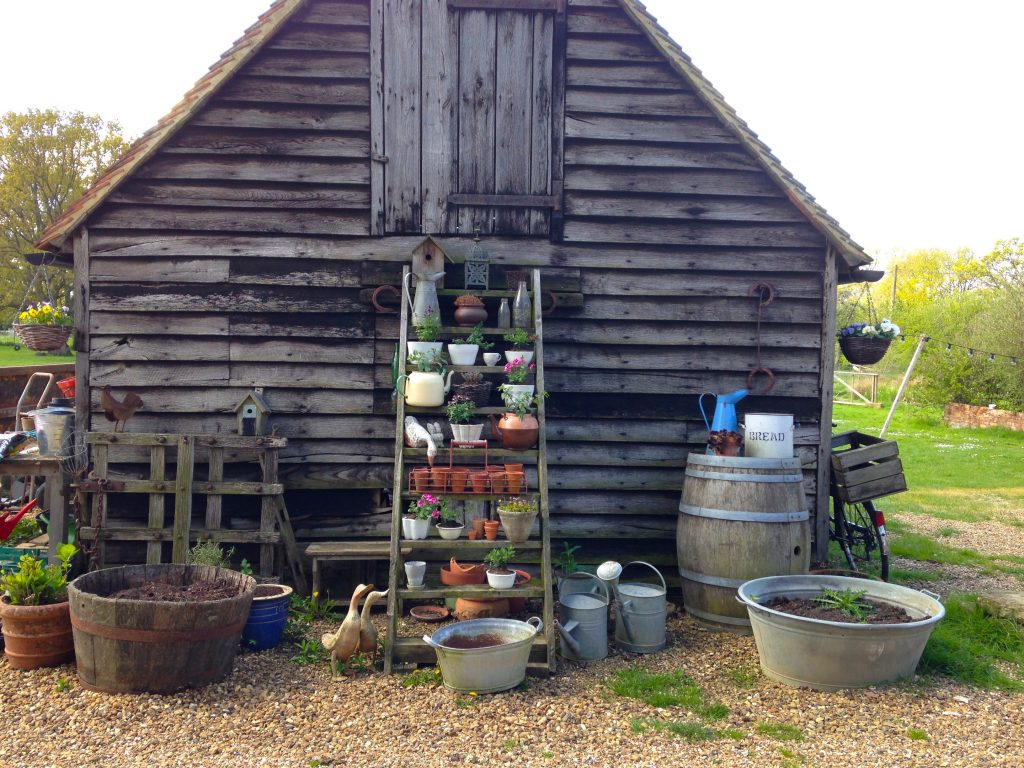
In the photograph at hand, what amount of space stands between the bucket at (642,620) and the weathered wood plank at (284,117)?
407 centimetres

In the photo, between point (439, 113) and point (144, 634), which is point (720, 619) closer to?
point (144, 634)

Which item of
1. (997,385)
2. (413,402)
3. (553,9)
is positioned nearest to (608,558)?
(413,402)

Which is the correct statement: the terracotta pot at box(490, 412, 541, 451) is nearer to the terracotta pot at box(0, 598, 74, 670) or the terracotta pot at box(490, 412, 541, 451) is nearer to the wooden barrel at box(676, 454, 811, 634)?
the wooden barrel at box(676, 454, 811, 634)

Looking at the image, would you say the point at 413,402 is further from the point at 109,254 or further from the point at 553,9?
the point at 553,9

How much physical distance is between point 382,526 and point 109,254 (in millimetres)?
2999

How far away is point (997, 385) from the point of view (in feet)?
74.9

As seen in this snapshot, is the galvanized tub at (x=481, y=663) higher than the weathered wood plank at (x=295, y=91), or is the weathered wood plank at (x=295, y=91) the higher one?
the weathered wood plank at (x=295, y=91)

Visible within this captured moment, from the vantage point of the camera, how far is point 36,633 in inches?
188

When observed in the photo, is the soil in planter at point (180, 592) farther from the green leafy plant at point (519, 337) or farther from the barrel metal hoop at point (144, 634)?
the green leafy plant at point (519, 337)

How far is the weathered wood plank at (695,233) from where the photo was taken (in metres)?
6.53

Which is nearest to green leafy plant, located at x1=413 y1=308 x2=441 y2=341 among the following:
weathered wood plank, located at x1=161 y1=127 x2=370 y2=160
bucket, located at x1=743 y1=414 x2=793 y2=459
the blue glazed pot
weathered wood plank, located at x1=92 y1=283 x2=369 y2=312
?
weathered wood plank, located at x1=92 y1=283 x2=369 y2=312

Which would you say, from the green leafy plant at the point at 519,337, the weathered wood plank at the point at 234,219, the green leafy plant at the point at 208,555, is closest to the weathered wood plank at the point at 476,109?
the weathered wood plank at the point at 234,219

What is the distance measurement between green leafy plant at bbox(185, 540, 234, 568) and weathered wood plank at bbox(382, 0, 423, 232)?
273 centimetres

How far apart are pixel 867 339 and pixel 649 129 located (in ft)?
8.51
